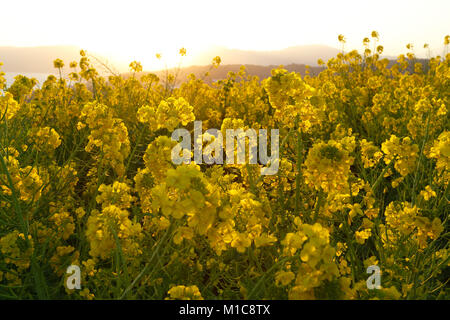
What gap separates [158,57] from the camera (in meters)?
4.98

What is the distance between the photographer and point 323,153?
53.9 inches

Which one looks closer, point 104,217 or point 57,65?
point 104,217

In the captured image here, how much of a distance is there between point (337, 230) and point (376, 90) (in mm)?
4031

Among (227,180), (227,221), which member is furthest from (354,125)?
(227,221)

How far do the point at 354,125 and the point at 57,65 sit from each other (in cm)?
395

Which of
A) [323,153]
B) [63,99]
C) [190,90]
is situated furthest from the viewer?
[190,90]

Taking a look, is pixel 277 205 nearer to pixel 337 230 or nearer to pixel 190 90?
pixel 337 230

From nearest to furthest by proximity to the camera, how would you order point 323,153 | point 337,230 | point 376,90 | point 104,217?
point 104,217, point 323,153, point 337,230, point 376,90
